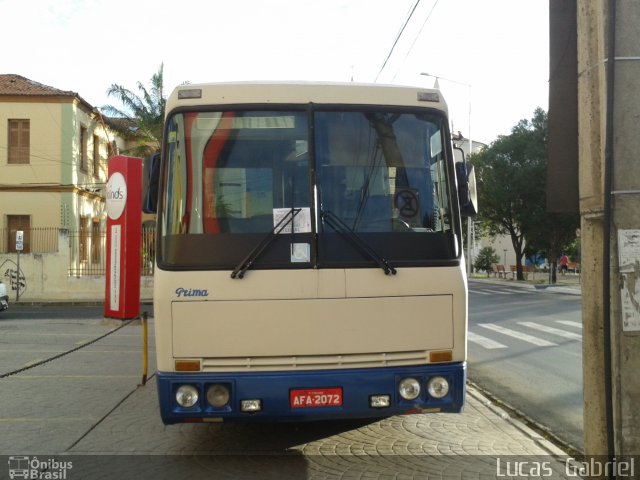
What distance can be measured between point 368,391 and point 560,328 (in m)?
12.1

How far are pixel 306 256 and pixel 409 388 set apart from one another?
1245 millimetres

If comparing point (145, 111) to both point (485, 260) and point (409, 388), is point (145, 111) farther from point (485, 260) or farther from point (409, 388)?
point (485, 260)

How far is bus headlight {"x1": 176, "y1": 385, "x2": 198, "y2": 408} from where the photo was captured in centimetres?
471

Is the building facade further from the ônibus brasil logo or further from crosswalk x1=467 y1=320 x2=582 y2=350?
the ônibus brasil logo

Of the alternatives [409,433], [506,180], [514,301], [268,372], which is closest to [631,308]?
[268,372]

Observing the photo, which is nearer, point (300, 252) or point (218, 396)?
point (218, 396)

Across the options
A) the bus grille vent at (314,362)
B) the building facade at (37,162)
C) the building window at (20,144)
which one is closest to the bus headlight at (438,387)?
the bus grille vent at (314,362)

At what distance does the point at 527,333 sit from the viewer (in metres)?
14.8

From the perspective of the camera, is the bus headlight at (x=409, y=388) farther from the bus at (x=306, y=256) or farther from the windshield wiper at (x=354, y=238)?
the windshield wiper at (x=354, y=238)

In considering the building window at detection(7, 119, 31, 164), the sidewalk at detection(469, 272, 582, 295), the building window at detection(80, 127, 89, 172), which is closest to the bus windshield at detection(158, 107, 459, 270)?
the sidewalk at detection(469, 272, 582, 295)

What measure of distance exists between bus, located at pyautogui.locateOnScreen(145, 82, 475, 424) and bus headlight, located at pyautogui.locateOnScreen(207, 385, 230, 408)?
0.01 metres

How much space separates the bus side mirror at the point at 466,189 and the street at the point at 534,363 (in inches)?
96.7

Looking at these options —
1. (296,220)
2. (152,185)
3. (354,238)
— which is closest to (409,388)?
(354,238)

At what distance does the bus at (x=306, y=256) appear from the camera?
4.72 meters
